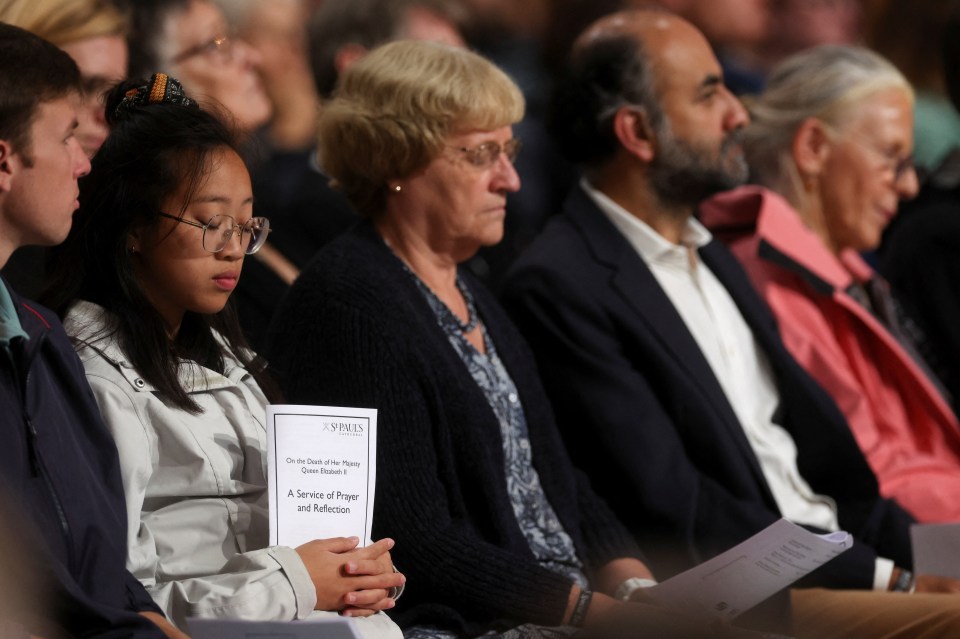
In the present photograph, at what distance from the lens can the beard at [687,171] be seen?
360cm

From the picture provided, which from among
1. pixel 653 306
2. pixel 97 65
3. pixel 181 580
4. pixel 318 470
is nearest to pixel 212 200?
pixel 318 470

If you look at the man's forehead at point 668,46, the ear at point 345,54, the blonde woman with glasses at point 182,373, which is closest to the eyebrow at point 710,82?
the man's forehead at point 668,46

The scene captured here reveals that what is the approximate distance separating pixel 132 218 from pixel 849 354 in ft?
7.67

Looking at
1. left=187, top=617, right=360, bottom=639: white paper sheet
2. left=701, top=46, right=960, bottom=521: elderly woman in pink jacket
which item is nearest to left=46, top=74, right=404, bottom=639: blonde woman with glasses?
left=187, top=617, right=360, bottom=639: white paper sheet

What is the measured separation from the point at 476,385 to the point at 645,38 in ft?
4.39

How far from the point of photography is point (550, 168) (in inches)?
179

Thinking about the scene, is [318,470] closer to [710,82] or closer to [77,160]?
[77,160]

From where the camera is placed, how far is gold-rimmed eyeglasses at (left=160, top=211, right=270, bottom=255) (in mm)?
2234

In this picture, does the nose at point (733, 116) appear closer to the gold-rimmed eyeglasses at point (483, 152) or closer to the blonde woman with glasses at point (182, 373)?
the gold-rimmed eyeglasses at point (483, 152)

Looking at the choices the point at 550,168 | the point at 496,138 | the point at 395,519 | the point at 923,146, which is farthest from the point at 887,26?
the point at 395,519

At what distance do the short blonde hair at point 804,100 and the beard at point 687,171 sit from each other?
67 cm

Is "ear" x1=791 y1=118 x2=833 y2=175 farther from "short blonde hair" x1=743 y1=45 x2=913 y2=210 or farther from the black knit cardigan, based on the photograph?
the black knit cardigan

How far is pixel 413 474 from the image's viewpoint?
101 inches

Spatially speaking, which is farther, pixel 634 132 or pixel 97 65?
pixel 634 132
